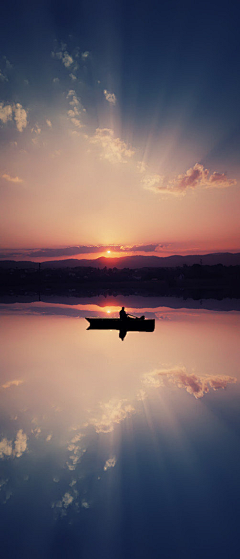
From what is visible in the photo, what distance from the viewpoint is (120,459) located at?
10516 millimetres

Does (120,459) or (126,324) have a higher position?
(120,459)

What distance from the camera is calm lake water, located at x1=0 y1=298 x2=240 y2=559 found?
292 inches

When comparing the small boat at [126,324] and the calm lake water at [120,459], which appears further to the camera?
the small boat at [126,324]

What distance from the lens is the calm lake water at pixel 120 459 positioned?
7410mm

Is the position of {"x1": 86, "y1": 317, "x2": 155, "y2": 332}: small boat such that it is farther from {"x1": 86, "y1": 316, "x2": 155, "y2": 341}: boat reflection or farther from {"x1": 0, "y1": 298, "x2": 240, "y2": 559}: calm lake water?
{"x1": 0, "y1": 298, "x2": 240, "y2": 559}: calm lake water

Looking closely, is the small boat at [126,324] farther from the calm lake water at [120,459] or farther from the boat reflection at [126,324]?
the calm lake water at [120,459]

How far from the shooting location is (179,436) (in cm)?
1216

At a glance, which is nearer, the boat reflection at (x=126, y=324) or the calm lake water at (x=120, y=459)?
the calm lake water at (x=120, y=459)

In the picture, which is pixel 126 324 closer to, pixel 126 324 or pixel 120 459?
pixel 126 324

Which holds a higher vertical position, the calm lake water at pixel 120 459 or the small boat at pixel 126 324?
the calm lake water at pixel 120 459

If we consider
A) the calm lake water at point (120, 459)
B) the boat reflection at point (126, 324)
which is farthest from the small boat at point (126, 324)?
the calm lake water at point (120, 459)

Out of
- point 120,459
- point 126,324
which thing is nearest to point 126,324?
point 126,324

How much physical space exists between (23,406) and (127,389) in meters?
5.48

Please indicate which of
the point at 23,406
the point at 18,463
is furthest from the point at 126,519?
the point at 23,406
